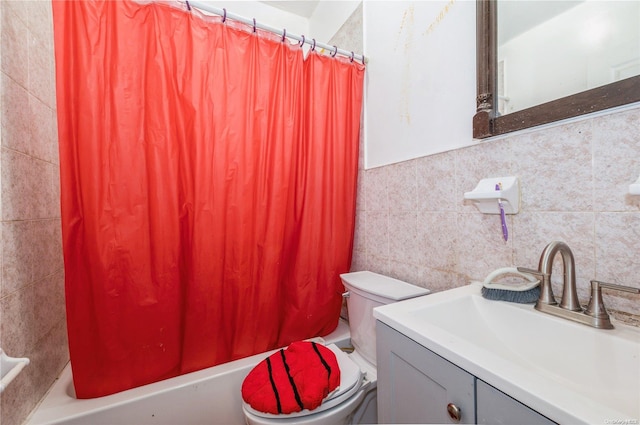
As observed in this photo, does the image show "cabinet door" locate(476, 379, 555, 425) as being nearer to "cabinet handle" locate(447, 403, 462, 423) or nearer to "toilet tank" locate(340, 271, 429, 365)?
"cabinet handle" locate(447, 403, 462, 423)

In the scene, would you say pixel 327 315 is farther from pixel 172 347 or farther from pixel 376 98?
pixel 376 98

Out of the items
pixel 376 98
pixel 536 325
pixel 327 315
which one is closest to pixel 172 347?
pixel 327 315

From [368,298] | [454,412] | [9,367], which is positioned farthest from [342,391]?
[9,367]

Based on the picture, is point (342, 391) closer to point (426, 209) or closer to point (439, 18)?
point (426, 209)

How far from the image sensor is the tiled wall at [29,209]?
0.84m

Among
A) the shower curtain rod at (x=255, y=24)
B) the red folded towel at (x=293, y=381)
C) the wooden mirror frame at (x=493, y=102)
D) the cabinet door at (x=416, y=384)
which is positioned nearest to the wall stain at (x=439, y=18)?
the wooden mirror frame at (x=493, y=102)

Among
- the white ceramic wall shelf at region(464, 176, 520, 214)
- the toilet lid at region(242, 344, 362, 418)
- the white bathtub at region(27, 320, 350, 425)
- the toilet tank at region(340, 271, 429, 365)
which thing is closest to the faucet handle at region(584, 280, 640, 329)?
the white ceramic wall shelf at region(464, 176, 520, 214)

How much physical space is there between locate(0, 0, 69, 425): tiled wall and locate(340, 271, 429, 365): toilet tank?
1195 mm

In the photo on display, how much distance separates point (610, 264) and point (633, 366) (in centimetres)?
24

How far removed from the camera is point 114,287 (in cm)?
102

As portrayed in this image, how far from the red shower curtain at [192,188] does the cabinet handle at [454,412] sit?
924mm

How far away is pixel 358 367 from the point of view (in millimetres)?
1049

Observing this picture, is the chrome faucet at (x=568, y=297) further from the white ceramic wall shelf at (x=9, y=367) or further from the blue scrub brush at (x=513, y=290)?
the white ceramic wall shelf at (x=9, y=367)

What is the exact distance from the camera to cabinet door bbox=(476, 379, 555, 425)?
1.33 feet
